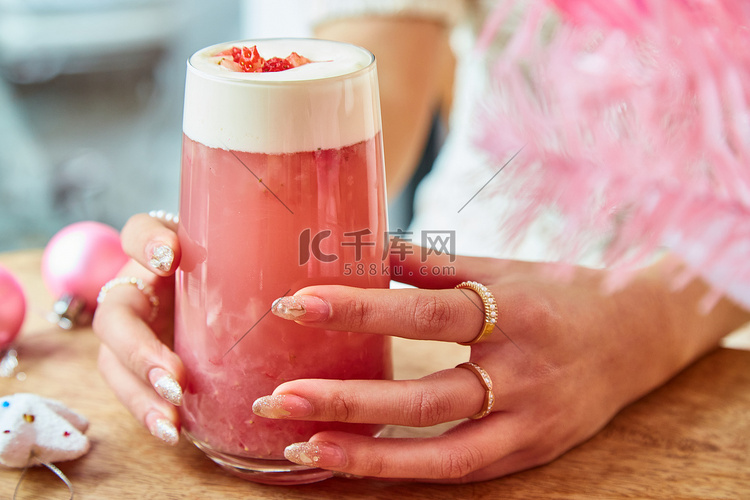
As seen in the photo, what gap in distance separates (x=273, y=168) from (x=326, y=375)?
150 millimetres

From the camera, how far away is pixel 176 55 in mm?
3295

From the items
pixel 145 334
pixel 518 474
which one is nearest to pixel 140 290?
pixel 145 334

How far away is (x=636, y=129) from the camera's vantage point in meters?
0.24

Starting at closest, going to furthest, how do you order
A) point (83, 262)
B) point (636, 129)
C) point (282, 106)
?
1. point (636, 129)
2. point (282, 106)
3. point (83, 262)

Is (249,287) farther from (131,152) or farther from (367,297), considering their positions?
(131,152)

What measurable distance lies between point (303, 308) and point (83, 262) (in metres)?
0.41

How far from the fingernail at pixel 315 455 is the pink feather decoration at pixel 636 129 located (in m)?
0.28

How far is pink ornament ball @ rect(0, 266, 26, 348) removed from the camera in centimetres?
68

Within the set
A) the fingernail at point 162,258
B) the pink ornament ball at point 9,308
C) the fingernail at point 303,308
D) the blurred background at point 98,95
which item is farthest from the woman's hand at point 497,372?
the blurred background at point 98,95

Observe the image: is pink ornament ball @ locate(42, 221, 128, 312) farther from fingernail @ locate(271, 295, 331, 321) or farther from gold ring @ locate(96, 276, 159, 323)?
fingernail @ locate(271, 295, 331, 321)

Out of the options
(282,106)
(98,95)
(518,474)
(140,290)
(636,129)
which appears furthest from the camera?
(98,95)

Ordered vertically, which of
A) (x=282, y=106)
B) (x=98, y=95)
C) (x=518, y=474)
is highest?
(x=282, y=106)

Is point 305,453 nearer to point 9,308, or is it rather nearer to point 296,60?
point 296,60

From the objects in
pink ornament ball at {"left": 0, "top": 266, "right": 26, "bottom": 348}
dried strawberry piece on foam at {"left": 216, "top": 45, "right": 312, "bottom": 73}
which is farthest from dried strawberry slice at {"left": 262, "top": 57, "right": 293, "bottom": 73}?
pink ornament ball at {"left": 0, "top": 266, "right": 26, "bottom": 348}
